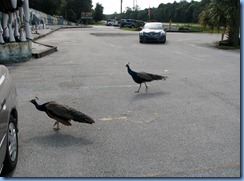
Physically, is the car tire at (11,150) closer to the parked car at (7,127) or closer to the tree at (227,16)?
the parked car at (7,127)

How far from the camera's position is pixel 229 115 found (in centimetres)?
608

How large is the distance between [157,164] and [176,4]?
106400 mm

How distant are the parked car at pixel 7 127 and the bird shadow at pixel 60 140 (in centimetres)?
66

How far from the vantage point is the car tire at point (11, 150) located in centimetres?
376

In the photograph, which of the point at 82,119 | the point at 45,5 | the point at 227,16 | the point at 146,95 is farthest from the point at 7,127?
the point at 45,5

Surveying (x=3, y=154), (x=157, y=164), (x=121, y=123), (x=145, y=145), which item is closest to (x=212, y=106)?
(x=121, y=123)

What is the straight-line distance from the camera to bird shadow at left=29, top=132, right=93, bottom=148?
471 cm

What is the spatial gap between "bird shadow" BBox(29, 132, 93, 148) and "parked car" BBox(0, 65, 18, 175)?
66 cm

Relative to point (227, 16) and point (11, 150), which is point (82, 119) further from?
point (227, 16)

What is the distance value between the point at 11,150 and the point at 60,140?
41.2 inches

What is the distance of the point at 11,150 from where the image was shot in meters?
3.92

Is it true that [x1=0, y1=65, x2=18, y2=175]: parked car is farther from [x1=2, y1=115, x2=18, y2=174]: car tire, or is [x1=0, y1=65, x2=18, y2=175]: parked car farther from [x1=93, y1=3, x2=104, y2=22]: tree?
[x1=93, y1=3, x2=104, y2=22]: tree

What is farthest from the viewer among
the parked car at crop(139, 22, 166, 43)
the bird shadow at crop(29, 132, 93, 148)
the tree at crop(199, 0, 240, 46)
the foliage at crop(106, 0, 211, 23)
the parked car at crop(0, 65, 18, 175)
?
the foliage at crop(106, 0, 211, 23)

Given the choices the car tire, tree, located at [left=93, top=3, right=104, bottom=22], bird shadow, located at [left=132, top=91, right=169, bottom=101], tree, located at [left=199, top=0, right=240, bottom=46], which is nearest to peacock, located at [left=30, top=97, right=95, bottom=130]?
the car tire
